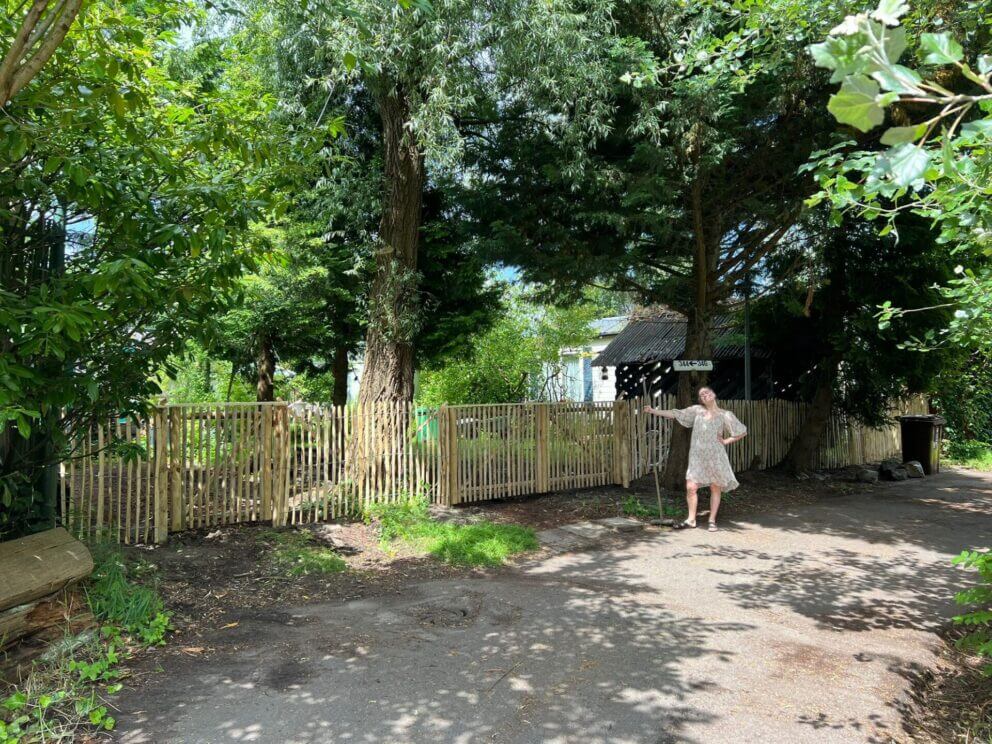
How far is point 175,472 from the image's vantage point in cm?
718

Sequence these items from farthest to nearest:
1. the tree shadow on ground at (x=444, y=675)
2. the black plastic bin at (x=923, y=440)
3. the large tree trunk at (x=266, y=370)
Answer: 1. the black plastic bin at (x=923, y=440)
2. the large tree trunk at (x=266, y=370)
3. the tree shadow on ground at (x=444, y=675)

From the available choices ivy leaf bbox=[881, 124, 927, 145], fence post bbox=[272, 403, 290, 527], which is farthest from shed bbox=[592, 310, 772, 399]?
ivy leaf bbox=[881, 124, 927, 145]

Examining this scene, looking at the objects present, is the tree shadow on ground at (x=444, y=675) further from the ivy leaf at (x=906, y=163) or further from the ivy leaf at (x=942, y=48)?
the ivy leaf at (x=942, y=48)

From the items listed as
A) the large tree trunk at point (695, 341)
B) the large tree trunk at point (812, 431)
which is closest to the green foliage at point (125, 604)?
the large tree trunk at point (695, 341)

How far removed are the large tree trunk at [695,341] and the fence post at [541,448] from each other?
7.52 ft

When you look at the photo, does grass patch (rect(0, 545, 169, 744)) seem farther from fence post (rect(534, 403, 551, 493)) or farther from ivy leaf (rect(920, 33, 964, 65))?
fence post (rect(534, 403, 551, 493))

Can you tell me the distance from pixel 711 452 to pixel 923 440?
30.6 ft

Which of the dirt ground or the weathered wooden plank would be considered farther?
the dirt ground

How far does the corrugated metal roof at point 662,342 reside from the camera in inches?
717

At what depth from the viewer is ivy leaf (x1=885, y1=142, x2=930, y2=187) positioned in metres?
1.55

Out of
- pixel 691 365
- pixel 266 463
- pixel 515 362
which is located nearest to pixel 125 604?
pixel 266 463

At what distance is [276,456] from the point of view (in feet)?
26.3

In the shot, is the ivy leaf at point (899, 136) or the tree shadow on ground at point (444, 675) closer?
the ivy leaf at point (899, 136)

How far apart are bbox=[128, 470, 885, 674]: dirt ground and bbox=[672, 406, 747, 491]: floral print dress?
133 centimetres
